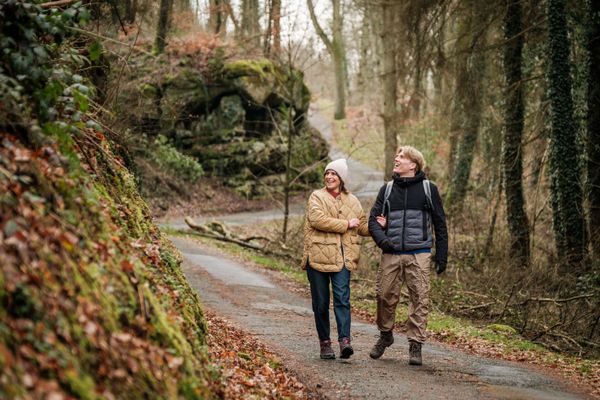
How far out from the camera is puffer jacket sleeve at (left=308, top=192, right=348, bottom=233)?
24.3 ft

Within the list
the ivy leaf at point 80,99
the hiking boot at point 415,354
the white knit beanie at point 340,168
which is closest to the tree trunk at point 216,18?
the white knit beanie at point 340,168

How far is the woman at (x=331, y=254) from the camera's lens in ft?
24.3

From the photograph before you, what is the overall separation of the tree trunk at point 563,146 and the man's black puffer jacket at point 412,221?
7723mm

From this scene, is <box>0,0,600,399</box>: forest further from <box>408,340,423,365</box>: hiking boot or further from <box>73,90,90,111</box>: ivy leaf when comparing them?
<box>408,340,423,365</box>: hiking boot

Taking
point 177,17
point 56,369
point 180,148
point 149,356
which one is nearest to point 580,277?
point 149,356

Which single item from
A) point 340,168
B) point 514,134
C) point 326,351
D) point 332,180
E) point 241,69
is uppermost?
point 241,69

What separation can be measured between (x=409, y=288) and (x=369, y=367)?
1021 millimetres

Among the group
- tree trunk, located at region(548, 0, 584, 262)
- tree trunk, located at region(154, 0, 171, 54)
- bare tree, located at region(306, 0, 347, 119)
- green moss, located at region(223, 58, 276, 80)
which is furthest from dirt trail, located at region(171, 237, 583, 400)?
bare tree, located at region(306, 0, 347, 119)

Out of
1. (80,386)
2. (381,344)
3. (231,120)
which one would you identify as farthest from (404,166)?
(231,120)

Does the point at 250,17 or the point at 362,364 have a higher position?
the point at 250,17

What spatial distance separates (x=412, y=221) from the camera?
295 inches

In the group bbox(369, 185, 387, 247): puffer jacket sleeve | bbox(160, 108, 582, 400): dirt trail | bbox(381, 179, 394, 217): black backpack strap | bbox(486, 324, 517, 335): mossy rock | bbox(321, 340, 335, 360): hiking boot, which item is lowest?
bbox(486, 324, 517, 335): mossy rock

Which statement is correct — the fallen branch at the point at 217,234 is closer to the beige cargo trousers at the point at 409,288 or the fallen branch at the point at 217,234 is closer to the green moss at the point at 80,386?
the beige cargo trousers at the point at 409,288

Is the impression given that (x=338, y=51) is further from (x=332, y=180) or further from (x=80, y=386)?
(x=80, y=386)
